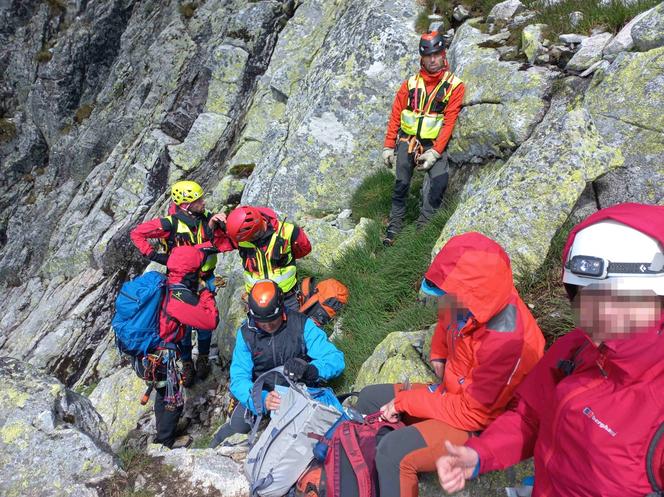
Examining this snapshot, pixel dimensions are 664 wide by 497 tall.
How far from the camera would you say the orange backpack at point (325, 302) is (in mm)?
7133

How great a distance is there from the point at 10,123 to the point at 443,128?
26.9 metres

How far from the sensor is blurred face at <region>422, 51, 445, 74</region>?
671 cm

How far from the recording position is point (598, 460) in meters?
1.90

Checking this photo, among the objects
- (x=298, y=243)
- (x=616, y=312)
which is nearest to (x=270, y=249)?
(x=298, y=243)

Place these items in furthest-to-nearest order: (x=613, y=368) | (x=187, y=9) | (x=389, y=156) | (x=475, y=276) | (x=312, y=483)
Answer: (x=187, y=9) < (x=389, y=156) < (x=312, y=483) < (x=475, y=276) < (x=613, y=368)

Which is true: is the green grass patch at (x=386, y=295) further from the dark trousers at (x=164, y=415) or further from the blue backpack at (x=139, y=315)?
the dark trousers at (x=164, y=415)

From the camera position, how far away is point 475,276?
288 centimetres

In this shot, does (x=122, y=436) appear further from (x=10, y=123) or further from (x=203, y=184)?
(x=10, y=123)

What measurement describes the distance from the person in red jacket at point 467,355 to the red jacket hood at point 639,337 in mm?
1103

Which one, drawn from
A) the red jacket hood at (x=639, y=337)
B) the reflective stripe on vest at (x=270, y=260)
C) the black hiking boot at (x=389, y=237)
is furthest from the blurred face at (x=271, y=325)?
the red jacket hood at (x=639, y=337)

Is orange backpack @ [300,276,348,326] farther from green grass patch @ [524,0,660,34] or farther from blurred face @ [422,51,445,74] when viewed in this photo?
green grass patch @ [524,0,660,34]

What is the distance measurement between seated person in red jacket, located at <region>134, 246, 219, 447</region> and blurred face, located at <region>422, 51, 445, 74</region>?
183 inches

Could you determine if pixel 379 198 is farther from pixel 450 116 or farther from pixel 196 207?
pixel 196 207

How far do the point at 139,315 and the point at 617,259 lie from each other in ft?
21.2
